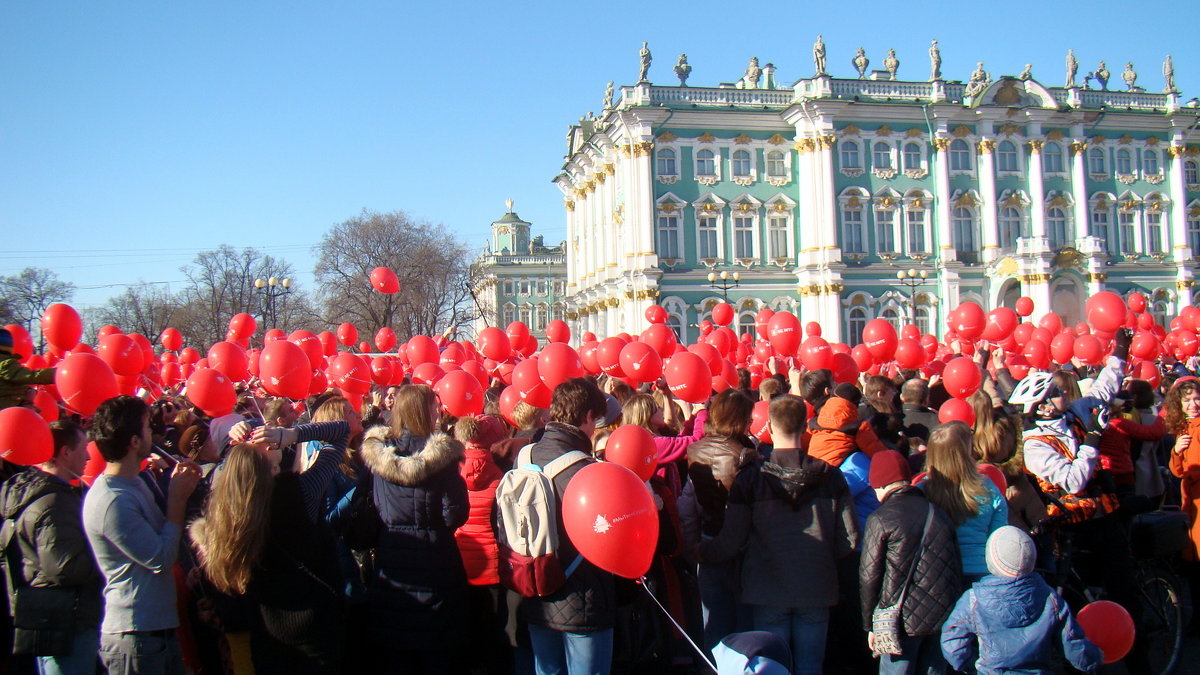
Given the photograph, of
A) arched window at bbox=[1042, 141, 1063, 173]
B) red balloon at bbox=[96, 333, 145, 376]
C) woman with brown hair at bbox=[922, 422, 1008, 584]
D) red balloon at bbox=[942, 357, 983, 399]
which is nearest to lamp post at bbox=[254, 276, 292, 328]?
red balloon at bbox=[96, 333, 145, 376]

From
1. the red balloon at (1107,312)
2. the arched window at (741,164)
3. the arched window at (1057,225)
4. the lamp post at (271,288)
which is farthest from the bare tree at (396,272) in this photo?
the red balloon at (1107,312)

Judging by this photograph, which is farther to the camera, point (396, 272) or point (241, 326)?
point (396, 272)

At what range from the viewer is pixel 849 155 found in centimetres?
3962

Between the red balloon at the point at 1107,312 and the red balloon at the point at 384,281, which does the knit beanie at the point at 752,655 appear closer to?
the red balloon at the point at 1107,312

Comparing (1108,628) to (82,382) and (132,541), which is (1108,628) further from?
(82,382)

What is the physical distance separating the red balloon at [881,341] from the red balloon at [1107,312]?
9.56 feet

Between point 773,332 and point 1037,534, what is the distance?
26.7ft

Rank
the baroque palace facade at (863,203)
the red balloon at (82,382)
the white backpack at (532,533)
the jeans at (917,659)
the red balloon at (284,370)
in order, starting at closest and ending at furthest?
the white backpack at (532,533)
the jeans at (917,659)
the red balloon at (82,382)
the red balloon at (284,370)
the baroque palace facade at (863,203)

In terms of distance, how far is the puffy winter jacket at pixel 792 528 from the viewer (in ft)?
15.9

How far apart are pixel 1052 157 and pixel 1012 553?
4242cm

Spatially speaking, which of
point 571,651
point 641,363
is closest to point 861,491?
point 571,651

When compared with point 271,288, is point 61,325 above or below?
below

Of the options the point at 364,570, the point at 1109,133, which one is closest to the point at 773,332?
the point at 364,570

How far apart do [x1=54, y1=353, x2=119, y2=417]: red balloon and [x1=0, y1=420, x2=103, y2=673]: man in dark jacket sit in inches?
112
